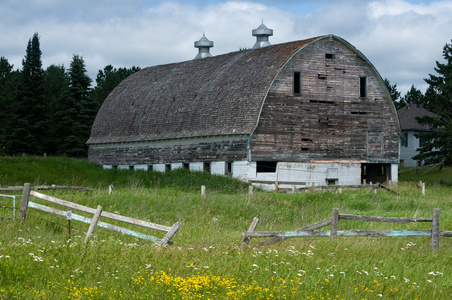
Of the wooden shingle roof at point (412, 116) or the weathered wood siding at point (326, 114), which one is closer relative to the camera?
the weathered wood siding at point (326, 114)

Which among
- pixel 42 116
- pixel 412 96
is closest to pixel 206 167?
pixel 42 116

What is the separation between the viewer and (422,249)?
15828 mm

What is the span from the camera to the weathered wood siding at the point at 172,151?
3581 cm

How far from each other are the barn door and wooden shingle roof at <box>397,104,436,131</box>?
93.4 feet

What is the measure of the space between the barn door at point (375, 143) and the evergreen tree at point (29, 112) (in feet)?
95.7

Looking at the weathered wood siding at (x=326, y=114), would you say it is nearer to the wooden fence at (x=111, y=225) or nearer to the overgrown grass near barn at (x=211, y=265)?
the overgrown grass near barn at (x=211, y=265)

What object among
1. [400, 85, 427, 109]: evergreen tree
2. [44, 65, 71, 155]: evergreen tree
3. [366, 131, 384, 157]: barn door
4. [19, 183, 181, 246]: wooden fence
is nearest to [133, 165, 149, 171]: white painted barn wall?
[366, 131, 384, 157]: barn door

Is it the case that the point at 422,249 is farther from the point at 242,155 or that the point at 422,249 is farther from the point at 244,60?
the point at 244,60

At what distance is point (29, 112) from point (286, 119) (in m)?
28.4

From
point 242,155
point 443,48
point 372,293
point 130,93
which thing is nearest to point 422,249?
point 372,293

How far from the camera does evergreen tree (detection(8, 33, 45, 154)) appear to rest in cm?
5634

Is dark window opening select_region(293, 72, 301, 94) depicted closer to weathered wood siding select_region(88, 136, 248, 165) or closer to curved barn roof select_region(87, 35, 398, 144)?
curved barn roof select_region(87, 35, 398, 144)

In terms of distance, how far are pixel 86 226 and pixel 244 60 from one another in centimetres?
2309

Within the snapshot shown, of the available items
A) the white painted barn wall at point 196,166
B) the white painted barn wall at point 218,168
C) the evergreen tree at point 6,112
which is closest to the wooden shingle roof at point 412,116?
the white painted barn wall at point 196,166
